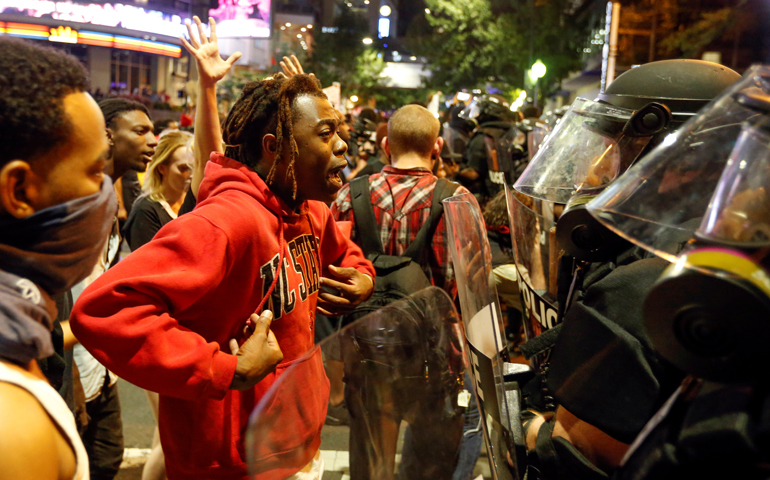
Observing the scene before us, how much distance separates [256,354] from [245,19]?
25873mm

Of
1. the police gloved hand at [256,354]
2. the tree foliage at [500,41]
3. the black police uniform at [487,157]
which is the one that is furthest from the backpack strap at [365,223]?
the tree foliage at [500,41]

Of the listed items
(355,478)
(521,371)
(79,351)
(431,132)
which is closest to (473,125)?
(431,132)

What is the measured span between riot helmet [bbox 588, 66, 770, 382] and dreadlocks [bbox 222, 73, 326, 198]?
1.37 metres

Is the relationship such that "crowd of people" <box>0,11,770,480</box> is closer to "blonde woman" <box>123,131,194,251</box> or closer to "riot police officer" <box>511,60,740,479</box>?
"riot police officer" <box>511,60,740,479</box>

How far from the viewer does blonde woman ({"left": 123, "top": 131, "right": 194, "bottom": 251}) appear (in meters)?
3.72

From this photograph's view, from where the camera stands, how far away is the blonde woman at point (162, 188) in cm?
372

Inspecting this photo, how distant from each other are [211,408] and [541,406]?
3.55 ft

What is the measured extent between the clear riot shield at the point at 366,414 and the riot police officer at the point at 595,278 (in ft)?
0.94

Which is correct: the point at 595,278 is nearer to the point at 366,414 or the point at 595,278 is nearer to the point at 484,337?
the point at 484,337

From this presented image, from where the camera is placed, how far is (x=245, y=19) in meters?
25.4

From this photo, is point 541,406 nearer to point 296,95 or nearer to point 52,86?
point 296,95

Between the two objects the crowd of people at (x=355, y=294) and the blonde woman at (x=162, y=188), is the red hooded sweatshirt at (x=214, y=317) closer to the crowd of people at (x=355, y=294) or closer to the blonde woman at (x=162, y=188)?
the crowd of people at (x=355, y=294)

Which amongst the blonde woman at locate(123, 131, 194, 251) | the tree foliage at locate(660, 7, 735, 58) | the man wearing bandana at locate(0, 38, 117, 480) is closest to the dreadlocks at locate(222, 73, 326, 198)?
the man wearing bandana at locate(0, 38, 117, 480)

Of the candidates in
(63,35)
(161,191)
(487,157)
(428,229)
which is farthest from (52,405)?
(63,35)
